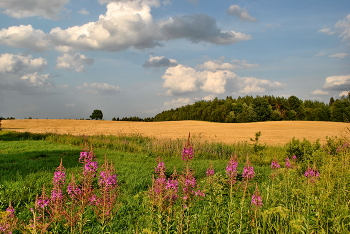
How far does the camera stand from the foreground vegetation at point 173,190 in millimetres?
3201

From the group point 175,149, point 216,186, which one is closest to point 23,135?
point 175,149

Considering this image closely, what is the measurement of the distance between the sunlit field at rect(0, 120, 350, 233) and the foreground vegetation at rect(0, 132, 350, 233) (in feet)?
0.06

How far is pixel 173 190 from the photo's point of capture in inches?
140

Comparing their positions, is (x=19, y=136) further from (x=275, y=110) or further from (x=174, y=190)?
(x=275, y=110)

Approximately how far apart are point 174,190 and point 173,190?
0.28ft

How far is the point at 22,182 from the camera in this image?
29.8 ft

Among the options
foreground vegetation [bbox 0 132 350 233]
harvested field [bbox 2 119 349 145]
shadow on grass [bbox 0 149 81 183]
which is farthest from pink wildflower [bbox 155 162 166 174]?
harvested field [bbox 2 119 349 145]

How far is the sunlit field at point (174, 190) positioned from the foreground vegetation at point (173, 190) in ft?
0.06

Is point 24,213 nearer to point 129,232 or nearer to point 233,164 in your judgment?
point 129,232

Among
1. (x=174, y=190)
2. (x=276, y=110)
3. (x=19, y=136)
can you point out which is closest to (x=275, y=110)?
(x=276, y=110)

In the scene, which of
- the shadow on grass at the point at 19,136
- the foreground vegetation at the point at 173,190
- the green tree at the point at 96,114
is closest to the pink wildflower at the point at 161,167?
the foreground vegetation at the point at 173,190

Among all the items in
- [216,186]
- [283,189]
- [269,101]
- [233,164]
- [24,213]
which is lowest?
[24,213]

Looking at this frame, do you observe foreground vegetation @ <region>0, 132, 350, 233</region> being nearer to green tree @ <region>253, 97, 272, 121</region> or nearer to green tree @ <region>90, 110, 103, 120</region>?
green tree @ <region>90, 110, 103, 120</region>

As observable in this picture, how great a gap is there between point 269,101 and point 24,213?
74.1m
